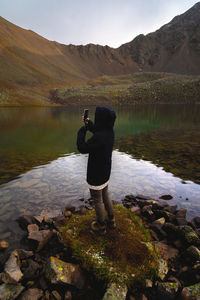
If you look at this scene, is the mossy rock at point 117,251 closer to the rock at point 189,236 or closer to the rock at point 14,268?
the rock at point 189,236

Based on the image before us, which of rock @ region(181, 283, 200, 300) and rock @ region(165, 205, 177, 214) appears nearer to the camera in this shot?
rock @ region(181, 283, 200, 300)

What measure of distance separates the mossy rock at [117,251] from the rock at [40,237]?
466 mm

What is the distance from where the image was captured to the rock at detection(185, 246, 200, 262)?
4.67m

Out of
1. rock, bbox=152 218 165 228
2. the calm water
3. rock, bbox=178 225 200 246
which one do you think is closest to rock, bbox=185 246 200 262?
rock, bbox=178 225 200 246

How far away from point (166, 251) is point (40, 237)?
3583mm

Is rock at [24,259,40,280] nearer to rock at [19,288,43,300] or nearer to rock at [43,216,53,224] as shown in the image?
rock at [19,288,43,300]

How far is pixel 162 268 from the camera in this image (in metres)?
4.46

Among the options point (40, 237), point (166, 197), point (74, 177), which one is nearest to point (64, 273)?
point (40, 237)

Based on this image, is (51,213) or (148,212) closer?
(148,212)

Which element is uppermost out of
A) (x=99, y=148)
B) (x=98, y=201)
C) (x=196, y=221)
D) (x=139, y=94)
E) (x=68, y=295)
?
(x=139, y=94)

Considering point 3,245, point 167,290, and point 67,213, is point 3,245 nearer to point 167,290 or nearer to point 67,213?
point 67,213

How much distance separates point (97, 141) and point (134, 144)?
654 inches

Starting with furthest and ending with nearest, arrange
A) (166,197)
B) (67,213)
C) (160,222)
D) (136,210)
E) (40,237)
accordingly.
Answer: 1. (166,197)
2. (136,210)
3. (67,213)
4. (160,222)
5. (40,237)

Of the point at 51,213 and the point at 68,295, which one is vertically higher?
the point at 68,295
